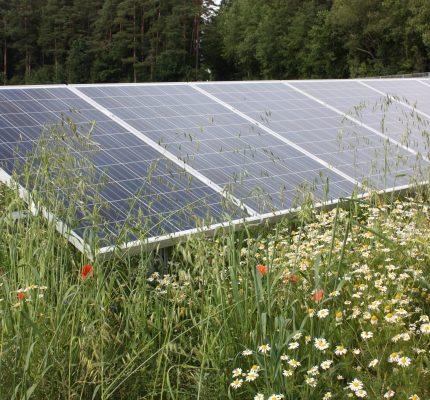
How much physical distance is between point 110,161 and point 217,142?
4.96 ft

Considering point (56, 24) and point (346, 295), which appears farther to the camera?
point (56, 24)

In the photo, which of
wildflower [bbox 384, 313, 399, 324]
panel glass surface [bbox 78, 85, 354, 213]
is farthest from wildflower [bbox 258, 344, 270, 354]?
panel glass surface [bbox 78, 85, 354, 213]

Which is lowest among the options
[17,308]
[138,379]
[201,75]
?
[201,75]

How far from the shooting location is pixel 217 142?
25.0ft

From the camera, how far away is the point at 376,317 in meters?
3.69

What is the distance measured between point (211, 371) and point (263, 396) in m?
0.40

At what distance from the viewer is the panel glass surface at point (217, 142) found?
22.2ft


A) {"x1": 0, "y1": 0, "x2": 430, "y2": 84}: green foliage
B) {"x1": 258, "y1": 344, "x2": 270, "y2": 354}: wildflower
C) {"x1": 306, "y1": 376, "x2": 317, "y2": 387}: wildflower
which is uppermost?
{"x1": 258, "y1": 344, "x2": 270, "y2": 354}: wildflower

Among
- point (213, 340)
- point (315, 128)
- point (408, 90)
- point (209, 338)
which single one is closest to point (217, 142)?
point (315, 128)

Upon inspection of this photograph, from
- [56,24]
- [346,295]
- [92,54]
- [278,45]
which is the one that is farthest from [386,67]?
[346,295]

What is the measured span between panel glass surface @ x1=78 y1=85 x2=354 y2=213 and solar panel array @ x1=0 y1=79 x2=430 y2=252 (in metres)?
0.01

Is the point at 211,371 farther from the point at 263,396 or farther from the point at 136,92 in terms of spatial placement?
the point at 136,92

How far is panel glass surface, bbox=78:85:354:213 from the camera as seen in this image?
678 centimetres

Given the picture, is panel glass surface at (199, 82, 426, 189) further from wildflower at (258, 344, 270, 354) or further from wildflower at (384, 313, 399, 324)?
wildflower at (258, 344, 270, 354)
